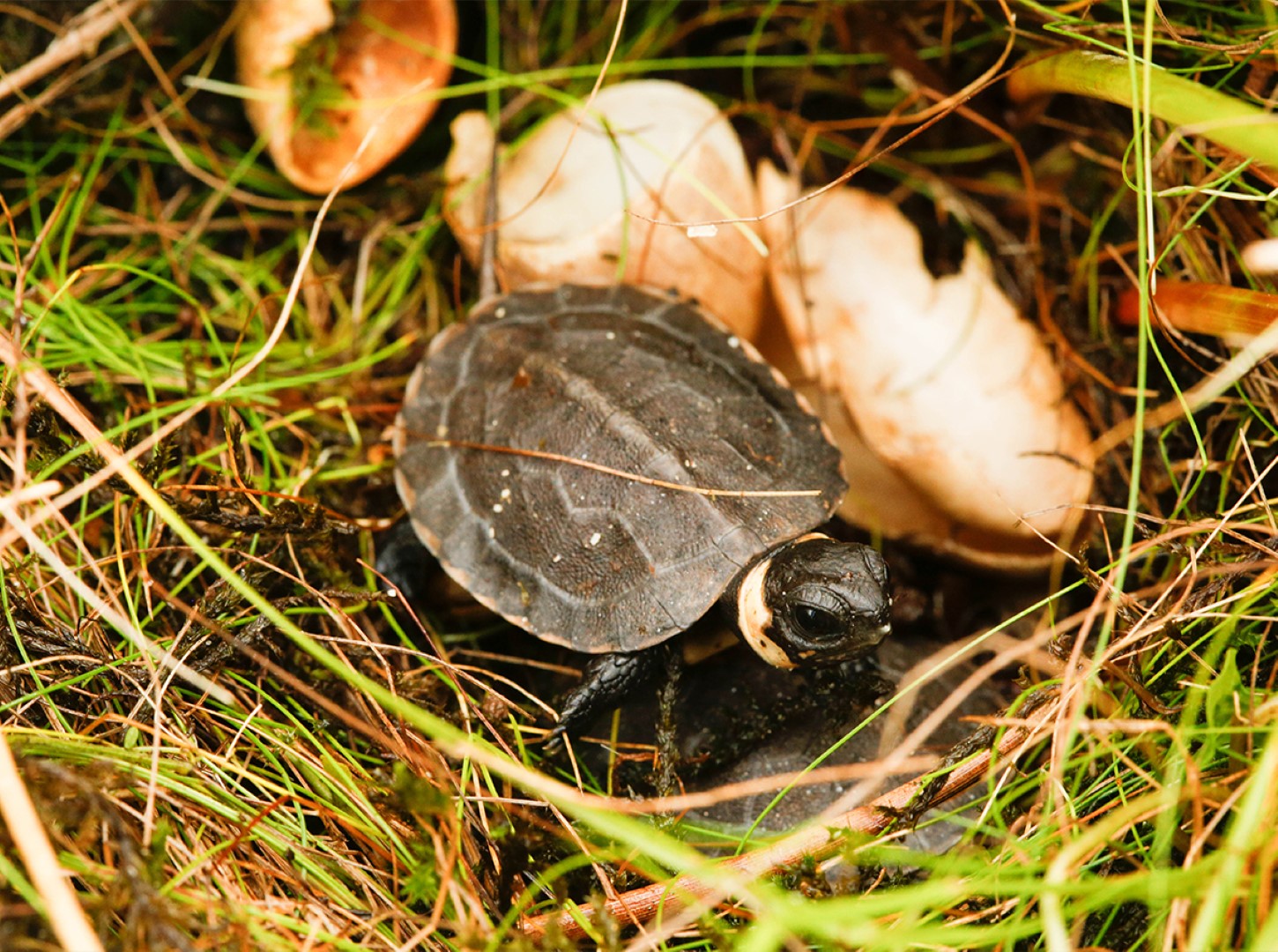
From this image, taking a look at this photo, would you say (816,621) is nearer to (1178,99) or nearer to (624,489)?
(624,489)

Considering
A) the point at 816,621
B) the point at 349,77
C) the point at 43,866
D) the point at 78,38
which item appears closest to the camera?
the point at 43,866

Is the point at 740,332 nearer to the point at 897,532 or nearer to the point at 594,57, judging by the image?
the point at 897,532

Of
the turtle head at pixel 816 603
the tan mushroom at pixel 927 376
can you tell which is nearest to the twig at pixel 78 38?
the tan mushroom at pixel 927 376

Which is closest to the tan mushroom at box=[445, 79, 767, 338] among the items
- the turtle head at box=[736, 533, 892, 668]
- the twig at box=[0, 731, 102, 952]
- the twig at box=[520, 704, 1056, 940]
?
the turtle head at box=[736, 533, 892, 668]

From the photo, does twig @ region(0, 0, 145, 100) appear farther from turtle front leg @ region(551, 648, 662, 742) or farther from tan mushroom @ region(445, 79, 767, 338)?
turtle front leg @ region(551, 648, 662, 742)

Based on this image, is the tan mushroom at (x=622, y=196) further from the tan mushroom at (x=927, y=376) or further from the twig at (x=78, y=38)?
the twig at (x=78, y=38)

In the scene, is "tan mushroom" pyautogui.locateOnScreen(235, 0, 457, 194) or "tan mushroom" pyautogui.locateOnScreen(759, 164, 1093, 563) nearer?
"tan mushroom" pyautogui.locateOnScreen(759, 164, 1093, 563)

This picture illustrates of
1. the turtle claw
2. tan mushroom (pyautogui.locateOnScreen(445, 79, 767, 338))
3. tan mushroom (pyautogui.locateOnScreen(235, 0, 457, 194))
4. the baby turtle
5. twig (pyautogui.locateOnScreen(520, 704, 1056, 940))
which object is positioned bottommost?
twig (pyautogui.locateOnScreen(520, 704, 1056, 940))

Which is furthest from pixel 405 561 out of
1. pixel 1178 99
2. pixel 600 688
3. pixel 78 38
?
pixel 1178 99

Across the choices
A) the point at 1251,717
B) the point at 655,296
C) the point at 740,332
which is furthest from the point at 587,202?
the point at 1251,717
